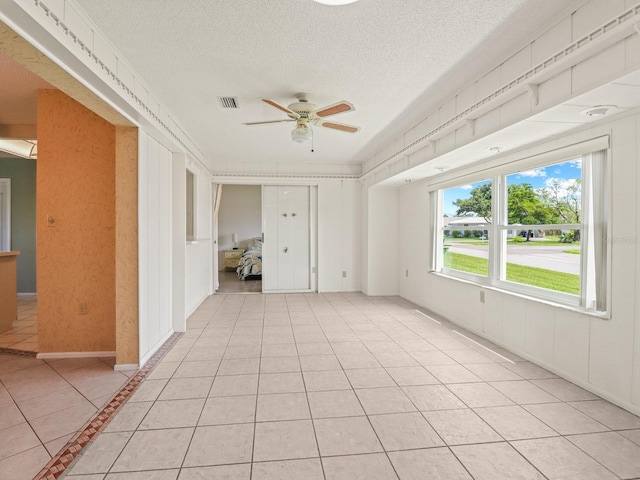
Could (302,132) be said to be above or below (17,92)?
below

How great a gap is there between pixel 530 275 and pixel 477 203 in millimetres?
1148

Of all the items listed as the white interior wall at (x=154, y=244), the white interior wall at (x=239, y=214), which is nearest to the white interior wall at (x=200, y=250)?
the white interior wall at (x=154, y=244)

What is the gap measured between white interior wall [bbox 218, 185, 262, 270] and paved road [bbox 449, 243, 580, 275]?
25.1 feet

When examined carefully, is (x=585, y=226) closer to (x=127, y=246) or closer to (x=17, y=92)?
(x=127, y=246)

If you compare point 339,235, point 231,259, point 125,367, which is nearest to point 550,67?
point 125,367

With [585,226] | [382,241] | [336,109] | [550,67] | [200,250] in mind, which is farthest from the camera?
[382,241]

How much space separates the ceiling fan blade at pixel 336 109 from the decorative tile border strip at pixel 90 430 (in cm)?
267

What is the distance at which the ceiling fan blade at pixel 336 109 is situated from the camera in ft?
8.47

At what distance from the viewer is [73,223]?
3.07 meters

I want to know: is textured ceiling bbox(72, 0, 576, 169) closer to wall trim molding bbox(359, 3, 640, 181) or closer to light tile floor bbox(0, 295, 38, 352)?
wall trim molding bbox(359, 3, 640, 181)

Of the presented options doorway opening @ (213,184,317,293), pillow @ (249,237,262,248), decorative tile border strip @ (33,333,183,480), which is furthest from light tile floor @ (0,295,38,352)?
pillow @ (249,237,262,248)

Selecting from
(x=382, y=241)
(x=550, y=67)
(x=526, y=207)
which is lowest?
(x=382, y=241)

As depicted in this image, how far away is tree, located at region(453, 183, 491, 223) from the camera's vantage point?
3824mm

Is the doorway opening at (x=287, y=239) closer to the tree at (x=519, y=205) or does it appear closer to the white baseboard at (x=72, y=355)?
the tree at (x=519, y=205)
